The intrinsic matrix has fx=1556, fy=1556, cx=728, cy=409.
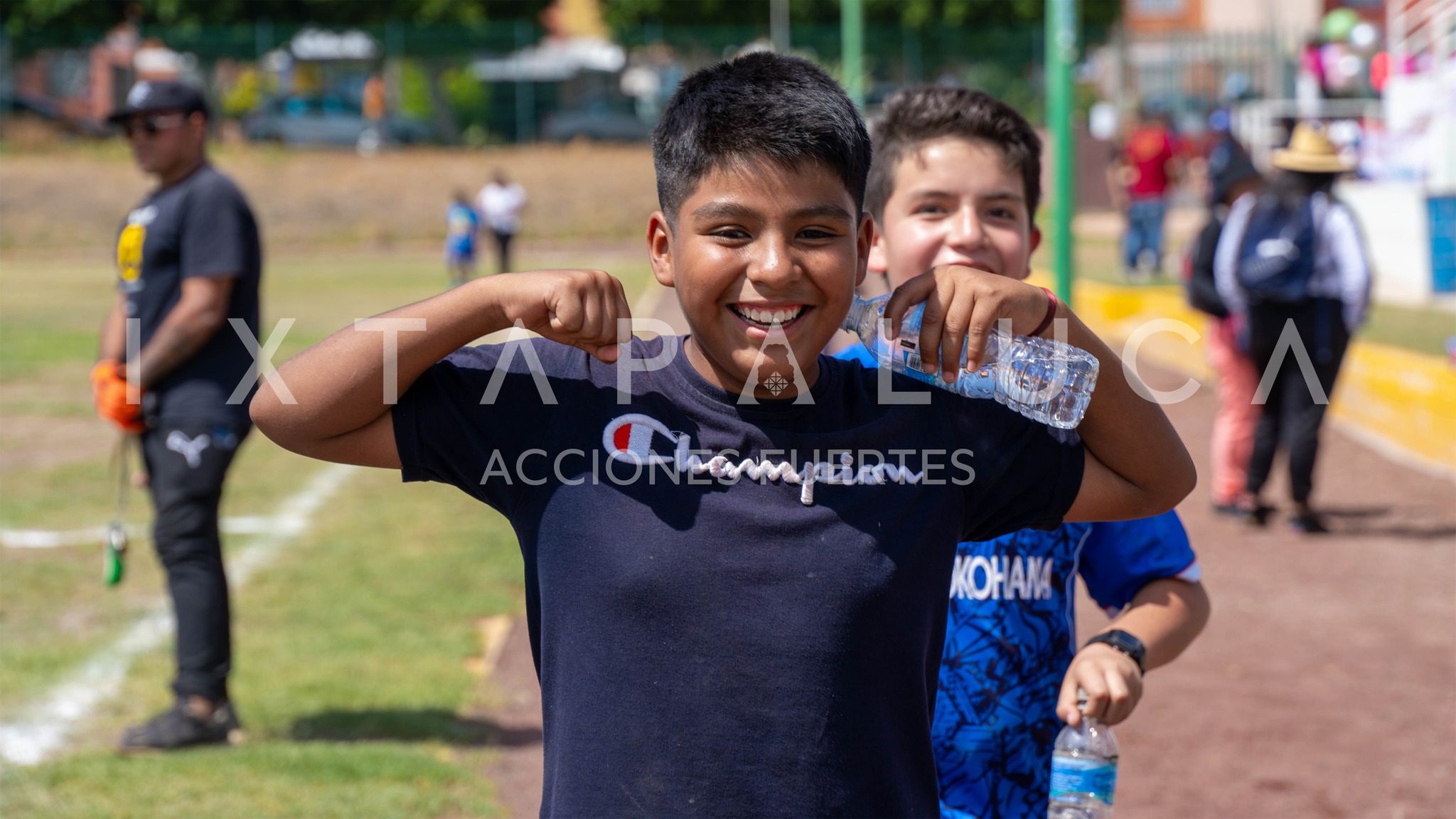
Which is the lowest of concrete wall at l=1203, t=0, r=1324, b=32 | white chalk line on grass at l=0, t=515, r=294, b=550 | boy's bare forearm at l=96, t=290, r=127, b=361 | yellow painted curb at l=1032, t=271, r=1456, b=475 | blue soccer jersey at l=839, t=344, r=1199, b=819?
white chalk line on grass at l=0, t=515, r=294, b=550

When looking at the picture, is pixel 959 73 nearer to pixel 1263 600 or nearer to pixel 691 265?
pixel 1263 600

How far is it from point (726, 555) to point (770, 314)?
34 cm

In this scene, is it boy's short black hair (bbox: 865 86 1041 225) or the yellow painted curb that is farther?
the yellow painted curb

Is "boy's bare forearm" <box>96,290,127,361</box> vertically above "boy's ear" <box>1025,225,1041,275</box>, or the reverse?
"boy's ear" <box>1025,225,1041,275</box>

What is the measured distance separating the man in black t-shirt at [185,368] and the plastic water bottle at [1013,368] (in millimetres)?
3623

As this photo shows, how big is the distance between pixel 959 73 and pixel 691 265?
154ft

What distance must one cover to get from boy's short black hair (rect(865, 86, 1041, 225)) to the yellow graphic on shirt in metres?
3.44

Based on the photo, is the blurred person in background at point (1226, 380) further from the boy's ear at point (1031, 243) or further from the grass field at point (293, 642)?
the boy's ear at point (1031, 243)

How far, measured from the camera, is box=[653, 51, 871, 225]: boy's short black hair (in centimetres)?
219

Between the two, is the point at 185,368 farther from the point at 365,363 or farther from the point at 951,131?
the point at 365,363

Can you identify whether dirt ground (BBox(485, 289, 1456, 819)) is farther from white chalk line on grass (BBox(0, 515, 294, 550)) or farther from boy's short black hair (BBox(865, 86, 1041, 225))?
white chalk line on grass (BBox(0, 515, 294, 550))

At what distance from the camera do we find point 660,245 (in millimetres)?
2346

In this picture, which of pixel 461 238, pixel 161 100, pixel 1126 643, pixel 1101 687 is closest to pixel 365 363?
Answer: pixel 1101 687

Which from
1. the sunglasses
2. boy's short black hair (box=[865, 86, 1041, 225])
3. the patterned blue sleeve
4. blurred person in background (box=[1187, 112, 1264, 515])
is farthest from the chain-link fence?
the patterned blue sleeve
